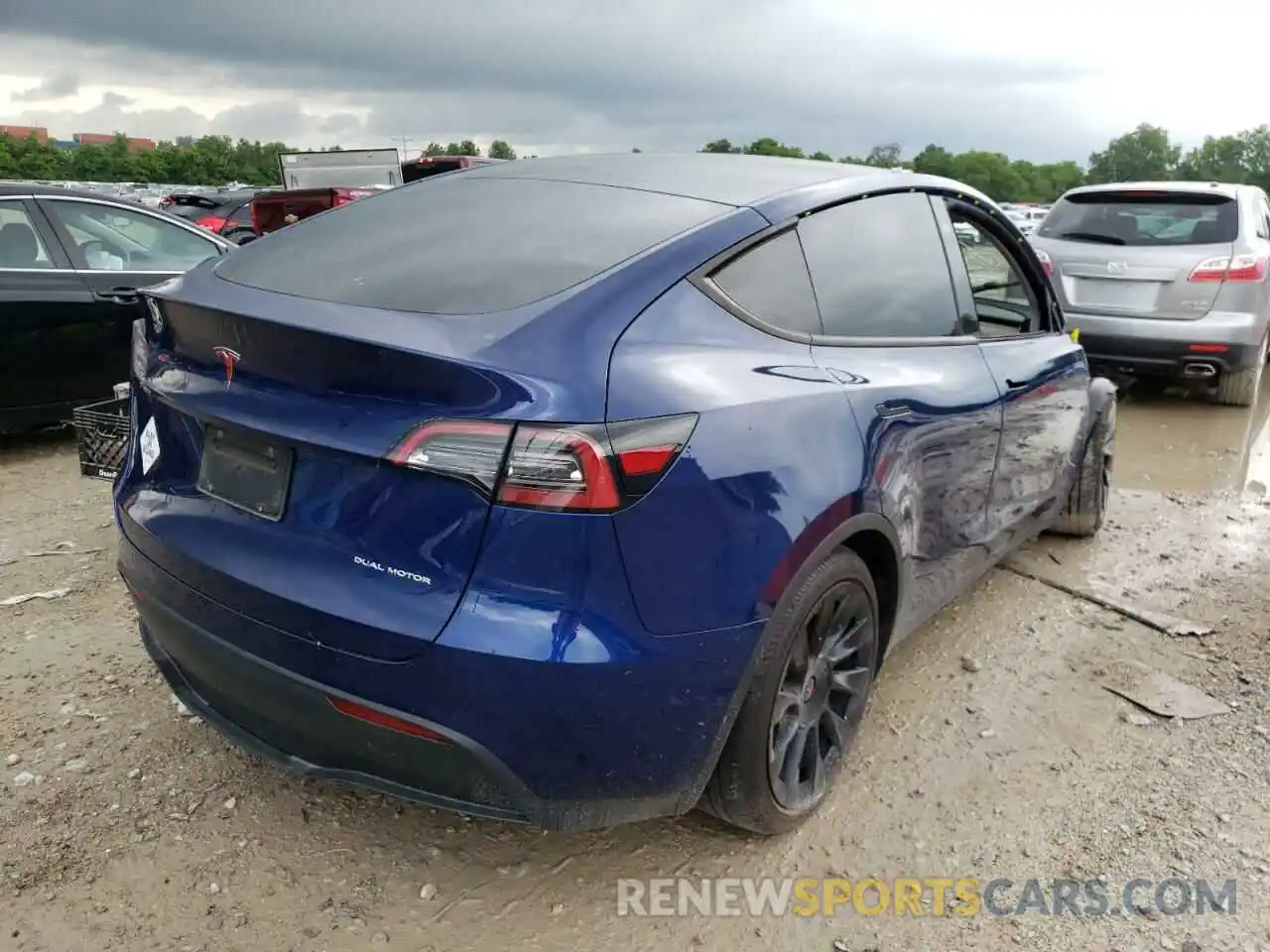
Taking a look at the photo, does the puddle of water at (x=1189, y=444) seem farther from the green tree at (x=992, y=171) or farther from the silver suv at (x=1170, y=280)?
the green tree at (x=992, y=171)

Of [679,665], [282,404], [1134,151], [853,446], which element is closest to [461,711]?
[679,665]

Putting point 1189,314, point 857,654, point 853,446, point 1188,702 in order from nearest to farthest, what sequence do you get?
point 853,446, point 857,654, point 1188,702, point 1189,314

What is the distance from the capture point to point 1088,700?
10.9 ft

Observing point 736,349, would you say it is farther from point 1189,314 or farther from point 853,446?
point 1189,314

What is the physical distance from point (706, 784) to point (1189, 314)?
6.30m

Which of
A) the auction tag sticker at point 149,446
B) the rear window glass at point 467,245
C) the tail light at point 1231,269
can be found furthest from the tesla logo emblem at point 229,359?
the tail light at point 1231,269

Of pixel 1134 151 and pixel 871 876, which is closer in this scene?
pixel 871 876

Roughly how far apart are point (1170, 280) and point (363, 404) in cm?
681

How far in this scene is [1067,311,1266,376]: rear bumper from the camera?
272 inches

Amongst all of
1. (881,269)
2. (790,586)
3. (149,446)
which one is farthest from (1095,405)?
(149,446)

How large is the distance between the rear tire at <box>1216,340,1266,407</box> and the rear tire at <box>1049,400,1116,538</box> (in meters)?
3.54

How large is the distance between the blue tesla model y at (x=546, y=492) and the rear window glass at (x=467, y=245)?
1 centimetres

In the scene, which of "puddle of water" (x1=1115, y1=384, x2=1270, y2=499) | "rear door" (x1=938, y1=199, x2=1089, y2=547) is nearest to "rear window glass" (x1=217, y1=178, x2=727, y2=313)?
"rear door" (x1=938, y1=199, x2=1089, y2=547)

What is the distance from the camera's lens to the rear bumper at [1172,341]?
692cm
